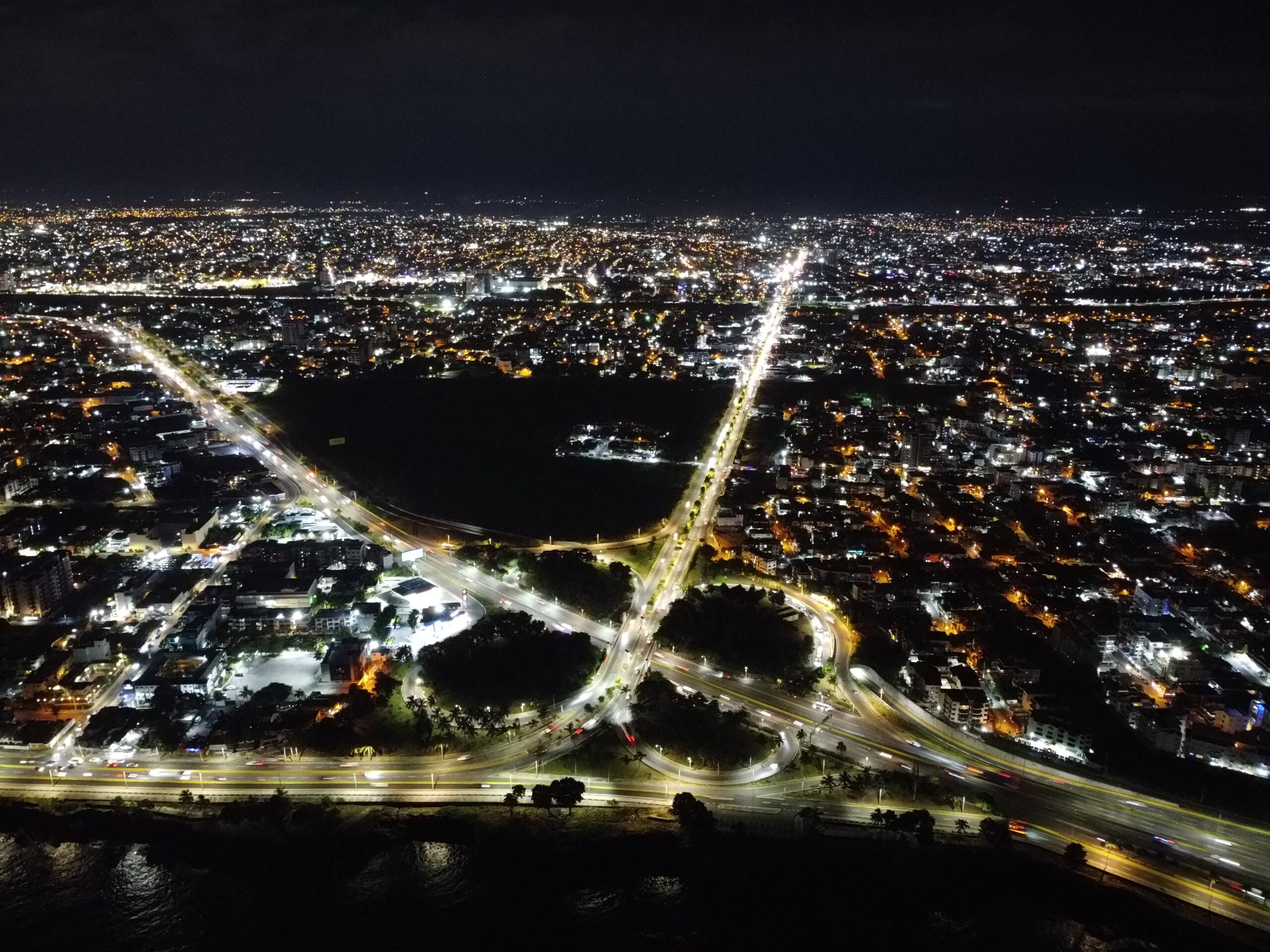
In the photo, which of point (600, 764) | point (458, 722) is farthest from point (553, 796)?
point (458, 722)

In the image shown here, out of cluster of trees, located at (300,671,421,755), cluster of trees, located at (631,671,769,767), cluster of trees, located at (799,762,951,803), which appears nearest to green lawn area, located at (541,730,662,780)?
cluster of trees, located at (631,671,769,767)

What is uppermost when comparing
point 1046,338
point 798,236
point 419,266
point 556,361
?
point 798,236

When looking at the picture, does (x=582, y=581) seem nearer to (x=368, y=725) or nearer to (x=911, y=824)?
(x=368, y=725)

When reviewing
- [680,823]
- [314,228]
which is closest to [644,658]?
[680,823]

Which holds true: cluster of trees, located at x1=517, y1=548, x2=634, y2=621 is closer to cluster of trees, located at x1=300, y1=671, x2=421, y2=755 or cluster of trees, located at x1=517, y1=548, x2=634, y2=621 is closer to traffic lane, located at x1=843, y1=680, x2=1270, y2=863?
cluster of trees, located at x1=300, y1=671, x2=421, y2=755

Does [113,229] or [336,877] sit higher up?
[113,229]

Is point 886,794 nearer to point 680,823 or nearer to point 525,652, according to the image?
point 680,823
